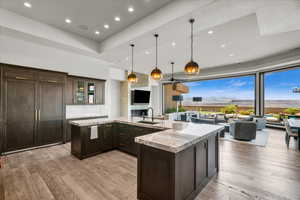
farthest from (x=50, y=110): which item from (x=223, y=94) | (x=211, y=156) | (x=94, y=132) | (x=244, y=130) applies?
(x=223, y=94)

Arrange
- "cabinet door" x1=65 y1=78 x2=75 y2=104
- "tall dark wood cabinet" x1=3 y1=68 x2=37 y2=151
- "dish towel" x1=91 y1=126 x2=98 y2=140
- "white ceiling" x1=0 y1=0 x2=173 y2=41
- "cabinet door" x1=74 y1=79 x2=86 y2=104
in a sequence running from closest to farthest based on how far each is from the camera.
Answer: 1. "white ceiling" x1=0 y1=0 x2=173 y2=41
2. "dish towel" x1=91 y1=126 x2=98 y2=140
3. "tall dark wood cabinet" x1=3 y1=68 x2=37 y2=151
4. "cabinet door" x1=65 y1=78 x2=75 y2=104
5. "cabinet door" x1=74 y1=79 x2=86 y2=104

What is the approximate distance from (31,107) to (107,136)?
7.55 feet

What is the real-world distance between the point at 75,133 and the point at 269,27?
5.35 m

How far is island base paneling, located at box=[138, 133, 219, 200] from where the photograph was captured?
159 centimetres

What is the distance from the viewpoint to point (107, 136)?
3.72m

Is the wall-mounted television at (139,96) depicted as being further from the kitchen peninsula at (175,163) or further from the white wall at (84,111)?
the kitchen peninsula at (175,163)

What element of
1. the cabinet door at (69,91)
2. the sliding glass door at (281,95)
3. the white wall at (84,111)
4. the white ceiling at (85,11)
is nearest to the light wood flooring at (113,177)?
the white wall at (84,111)

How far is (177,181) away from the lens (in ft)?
5.28

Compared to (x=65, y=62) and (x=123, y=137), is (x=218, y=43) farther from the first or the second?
(x=65, y=62)

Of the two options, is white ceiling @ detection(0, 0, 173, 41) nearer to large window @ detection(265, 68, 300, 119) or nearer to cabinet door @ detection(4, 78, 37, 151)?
cabinet door @ detection(4, 78, 37, 151)

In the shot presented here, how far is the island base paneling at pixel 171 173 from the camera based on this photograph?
159 cm

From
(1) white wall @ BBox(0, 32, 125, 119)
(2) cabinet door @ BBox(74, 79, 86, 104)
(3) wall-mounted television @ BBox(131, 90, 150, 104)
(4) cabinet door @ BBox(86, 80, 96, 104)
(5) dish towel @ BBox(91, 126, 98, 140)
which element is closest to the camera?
(5) dish towel @ BBox(91, 126, 98, 140)

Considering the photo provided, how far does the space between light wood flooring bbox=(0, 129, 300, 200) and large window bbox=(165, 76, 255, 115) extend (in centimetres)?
500

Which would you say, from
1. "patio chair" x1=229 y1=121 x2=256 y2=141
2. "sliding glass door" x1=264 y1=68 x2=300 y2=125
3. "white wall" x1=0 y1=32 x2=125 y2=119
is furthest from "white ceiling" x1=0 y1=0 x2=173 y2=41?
"sliding glass door" x1=264 y1=68 x2=300 y2=125
